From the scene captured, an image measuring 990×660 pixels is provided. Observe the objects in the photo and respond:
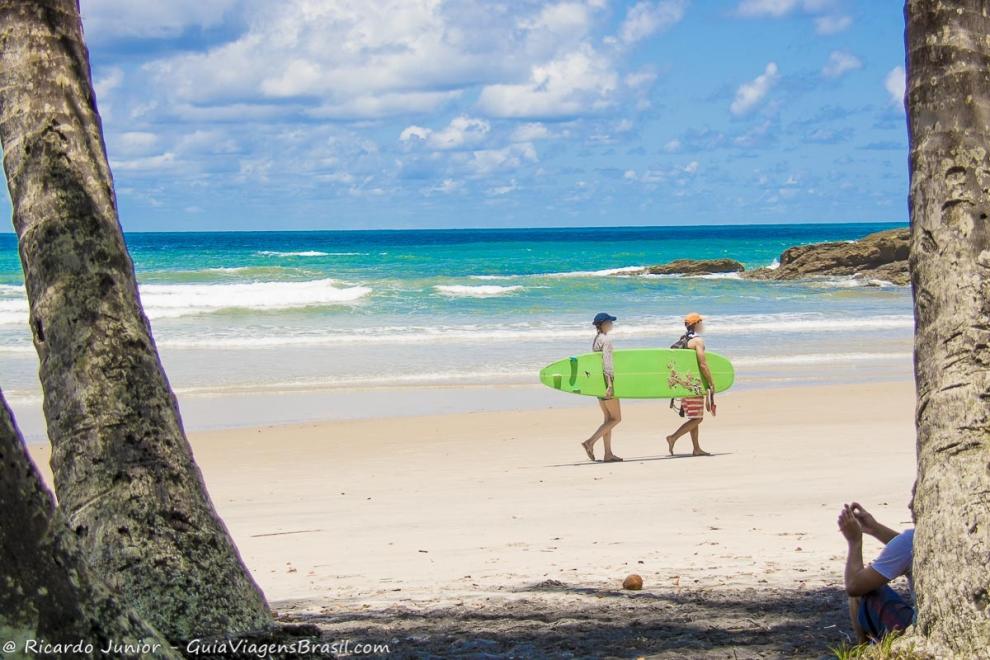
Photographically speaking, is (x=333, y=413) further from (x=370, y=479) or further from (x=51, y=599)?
(x=51, y=599)

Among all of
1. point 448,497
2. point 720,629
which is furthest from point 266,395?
point 720,629

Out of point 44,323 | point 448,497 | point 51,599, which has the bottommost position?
point 448,497

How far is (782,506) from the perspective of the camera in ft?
24.9

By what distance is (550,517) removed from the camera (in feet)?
24.9

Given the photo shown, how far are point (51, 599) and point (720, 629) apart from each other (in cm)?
297

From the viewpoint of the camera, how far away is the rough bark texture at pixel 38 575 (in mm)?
2158

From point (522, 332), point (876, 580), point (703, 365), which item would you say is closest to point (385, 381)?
point (703, 365)

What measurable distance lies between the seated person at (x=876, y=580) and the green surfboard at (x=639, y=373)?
24.1 feet

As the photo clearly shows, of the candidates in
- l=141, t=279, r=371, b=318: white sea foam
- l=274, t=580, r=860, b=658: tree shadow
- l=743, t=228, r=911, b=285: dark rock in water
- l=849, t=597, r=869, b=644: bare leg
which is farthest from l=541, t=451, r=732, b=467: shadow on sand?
l=743, t=228, r=911, b=285: dark rock in water

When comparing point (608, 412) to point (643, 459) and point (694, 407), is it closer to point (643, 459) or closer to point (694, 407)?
point (643, 459)

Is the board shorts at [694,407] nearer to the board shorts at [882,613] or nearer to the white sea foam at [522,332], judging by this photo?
the board shorts at [882,613]

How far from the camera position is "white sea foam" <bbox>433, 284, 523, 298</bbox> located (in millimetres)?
36094

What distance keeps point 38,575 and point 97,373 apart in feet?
4.49

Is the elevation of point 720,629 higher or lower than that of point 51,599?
lower
